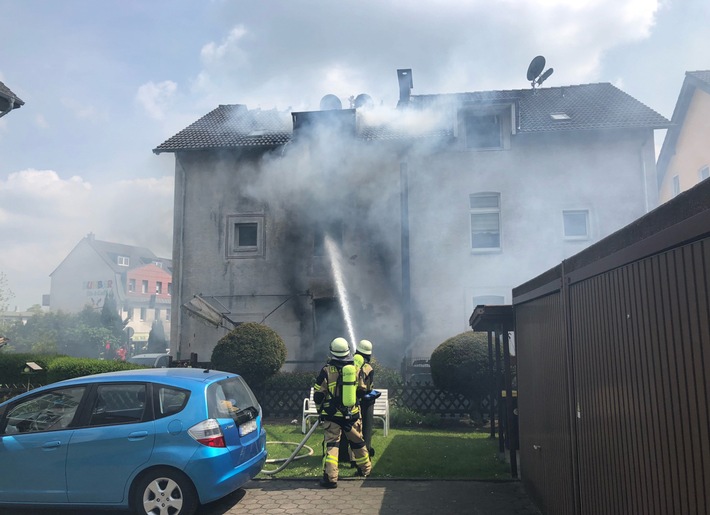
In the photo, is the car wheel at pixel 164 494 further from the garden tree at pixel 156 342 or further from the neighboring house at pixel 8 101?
the garden tree at pixel 156 342

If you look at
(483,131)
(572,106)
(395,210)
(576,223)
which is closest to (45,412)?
(395,210)

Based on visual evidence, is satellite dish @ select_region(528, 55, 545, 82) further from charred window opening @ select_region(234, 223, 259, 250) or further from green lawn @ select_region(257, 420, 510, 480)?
green lawn @ select_region(257, 420, 510, 480)

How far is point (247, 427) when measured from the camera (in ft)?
20.0

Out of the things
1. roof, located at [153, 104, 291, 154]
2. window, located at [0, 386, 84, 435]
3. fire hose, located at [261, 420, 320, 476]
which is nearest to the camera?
window, located at [0, 386, 84, 435]

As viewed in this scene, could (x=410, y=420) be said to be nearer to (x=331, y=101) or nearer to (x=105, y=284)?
(x=331, y=101)

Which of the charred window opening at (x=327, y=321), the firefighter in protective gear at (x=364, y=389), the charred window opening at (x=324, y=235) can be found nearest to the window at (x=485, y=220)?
the charred window opening at (x=324, y=235)

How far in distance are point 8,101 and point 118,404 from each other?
8.38 m

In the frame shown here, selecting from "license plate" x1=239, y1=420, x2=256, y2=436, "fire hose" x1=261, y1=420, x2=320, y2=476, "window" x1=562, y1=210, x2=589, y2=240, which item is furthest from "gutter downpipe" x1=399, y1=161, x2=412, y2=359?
"license plate" x1=239, y1=420, x2=256, y2=436

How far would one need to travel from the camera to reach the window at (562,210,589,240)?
17594 mm

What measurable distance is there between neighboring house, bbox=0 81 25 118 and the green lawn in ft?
28.2

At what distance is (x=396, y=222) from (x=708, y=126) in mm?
11838

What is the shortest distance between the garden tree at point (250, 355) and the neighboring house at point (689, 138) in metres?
15.4

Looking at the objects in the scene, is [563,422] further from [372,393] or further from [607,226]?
[607,226]

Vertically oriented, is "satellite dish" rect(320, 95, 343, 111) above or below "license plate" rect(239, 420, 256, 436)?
above
